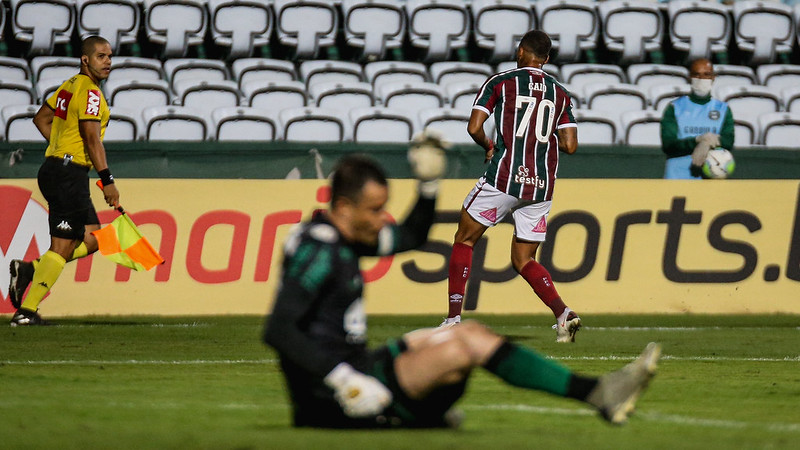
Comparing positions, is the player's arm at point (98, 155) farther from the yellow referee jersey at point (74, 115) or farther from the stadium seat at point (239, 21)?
the stadium seat at point (239, 21)

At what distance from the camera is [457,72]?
652 inches

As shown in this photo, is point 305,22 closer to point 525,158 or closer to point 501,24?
point 501,24

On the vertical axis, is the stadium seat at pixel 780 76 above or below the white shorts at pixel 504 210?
below

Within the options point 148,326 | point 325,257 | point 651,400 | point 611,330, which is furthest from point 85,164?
point 325,257

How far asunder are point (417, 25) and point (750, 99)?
4.50 meters

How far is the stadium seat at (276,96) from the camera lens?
1504cm

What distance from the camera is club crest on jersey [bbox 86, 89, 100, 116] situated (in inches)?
383

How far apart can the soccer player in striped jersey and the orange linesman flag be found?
2583 millimetres

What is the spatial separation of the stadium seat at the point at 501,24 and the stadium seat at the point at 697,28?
6.98 feet

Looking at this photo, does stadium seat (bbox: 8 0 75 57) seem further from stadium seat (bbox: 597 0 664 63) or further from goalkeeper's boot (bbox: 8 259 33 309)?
stadium seat (bbox: 597 0 664 63)

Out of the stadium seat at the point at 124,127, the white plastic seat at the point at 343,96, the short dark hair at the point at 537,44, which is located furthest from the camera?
the white plastic seat at the point at 343,96

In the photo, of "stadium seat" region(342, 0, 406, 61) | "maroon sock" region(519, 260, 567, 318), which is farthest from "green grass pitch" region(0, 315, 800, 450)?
"stadium seat" region(342, 0, 406, 61)

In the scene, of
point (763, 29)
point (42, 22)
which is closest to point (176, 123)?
point (42, 22)

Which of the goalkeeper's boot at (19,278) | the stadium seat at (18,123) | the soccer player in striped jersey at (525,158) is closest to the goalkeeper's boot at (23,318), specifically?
the goalkeeper's boot at (19,278)
